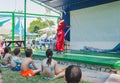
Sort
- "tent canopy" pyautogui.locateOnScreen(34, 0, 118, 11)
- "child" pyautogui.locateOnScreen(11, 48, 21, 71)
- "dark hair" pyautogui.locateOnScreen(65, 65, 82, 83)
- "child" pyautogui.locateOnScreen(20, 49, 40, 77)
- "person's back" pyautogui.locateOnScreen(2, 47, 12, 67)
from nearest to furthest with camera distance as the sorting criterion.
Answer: "dark hair" pyautogui.locateOnScreen(65, 65, 82, 83) < "child" pyautogui.locateOnScreen(20, 49, 40, 77) < "child" pyautogui.locateOnScreen(11, 48, 21, 71) < "person's back" pyautogui.locateOnScreen(2, 47, 12, 67) < "tent canopy" pyautogui.locateOnScreen(34, 0, 118, 11)

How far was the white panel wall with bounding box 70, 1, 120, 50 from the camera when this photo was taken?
1255 cm

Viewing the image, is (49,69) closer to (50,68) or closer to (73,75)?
(50,68)

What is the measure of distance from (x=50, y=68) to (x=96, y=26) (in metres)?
8.33

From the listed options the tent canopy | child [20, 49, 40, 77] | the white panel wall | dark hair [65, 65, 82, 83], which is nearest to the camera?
dark hair [65, 65, 82, 83]

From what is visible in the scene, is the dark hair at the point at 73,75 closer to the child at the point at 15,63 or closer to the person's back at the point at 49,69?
the person's back at the point at 49,69

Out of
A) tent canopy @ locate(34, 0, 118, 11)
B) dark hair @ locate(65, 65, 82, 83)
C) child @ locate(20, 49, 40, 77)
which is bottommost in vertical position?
child @ locate(20, 49, 40, 77)

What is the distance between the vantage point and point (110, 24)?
1283 centimetres

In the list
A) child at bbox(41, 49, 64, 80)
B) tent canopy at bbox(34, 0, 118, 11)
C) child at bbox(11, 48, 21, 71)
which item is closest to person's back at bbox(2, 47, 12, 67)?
child at bbox(11, 48, 21, 71)

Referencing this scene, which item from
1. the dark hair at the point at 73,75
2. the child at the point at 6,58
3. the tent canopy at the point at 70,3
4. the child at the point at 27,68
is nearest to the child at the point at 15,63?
the child at the point at 6,58

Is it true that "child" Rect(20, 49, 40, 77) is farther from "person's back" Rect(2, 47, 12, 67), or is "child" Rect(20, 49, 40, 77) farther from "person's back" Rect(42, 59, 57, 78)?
"person's back" Rect(2, 47, 12, 67)

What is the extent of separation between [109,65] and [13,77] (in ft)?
8.30

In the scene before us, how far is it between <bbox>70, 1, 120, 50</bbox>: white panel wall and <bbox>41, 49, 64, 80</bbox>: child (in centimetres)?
691

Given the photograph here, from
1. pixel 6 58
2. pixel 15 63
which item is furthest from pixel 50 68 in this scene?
pixel 6 58

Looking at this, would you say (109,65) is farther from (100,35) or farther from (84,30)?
(84,30)
